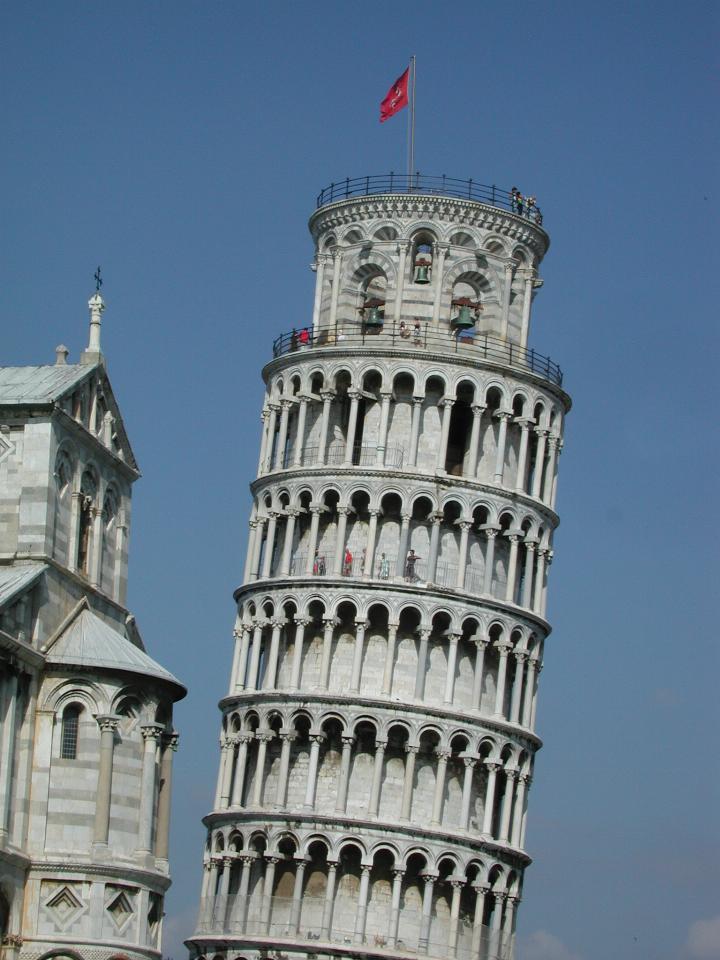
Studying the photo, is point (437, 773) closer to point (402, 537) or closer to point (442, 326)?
point (402, 537)

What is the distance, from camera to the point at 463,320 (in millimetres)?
133625

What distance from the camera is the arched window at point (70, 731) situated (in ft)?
293

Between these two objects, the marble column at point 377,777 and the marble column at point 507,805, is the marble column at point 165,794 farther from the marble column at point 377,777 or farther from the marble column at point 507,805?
the marble column at point 507,805

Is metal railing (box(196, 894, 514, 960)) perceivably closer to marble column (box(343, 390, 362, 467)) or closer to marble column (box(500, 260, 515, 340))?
marble column (box(343, 390, 362, 467))

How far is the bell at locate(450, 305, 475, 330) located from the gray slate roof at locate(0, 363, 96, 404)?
40593 millimetres

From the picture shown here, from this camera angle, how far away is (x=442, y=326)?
132875 millimetres

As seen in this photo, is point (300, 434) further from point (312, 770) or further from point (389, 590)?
point (312, 770)

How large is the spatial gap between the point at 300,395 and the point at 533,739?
64.4ft

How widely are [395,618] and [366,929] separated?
14.1 m

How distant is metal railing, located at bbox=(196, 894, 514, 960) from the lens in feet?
407

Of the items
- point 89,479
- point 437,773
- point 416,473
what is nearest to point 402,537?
point 416,473

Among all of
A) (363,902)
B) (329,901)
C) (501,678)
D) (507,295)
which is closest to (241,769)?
(329,901)

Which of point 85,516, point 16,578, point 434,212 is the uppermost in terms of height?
point 434,212

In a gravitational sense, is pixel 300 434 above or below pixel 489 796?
above
